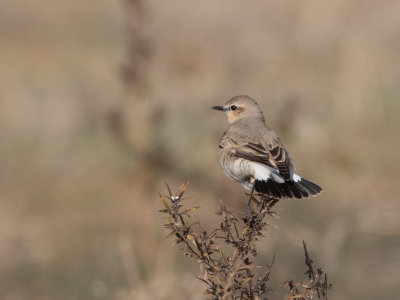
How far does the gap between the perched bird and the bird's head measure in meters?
0.30

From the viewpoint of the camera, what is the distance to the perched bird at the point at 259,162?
504cm

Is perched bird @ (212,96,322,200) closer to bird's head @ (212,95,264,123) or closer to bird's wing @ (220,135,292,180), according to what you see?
bird's wing @ (220,135,292,180)

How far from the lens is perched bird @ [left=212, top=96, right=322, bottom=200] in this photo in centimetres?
504

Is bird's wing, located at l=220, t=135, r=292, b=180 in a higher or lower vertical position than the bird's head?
lower

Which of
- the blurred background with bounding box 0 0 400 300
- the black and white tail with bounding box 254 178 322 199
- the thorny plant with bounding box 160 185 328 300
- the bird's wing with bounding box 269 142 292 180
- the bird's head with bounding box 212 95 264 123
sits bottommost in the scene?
the thorny plant with bounding box 160 185 328 300

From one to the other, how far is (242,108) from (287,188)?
160 cm

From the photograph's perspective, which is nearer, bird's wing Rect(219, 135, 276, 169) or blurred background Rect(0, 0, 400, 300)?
bird's wing Rect(219, 135, 276, 169)

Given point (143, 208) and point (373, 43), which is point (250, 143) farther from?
point (373, 43)

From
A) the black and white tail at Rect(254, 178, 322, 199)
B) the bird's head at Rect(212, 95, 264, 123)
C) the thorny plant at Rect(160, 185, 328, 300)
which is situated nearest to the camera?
the thorny plant at Rect(160, 185, 328, 300)

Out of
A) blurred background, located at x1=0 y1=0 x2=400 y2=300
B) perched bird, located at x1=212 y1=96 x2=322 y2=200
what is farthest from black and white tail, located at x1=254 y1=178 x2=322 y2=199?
blurred background, located at x1=0 y1=0 x2=400 y2=300

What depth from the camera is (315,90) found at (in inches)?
532

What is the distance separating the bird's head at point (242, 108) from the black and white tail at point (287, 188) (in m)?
1.33

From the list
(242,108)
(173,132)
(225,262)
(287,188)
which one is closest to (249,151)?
(287,188)

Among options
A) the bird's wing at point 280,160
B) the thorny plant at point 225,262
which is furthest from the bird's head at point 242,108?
the thorny plant at point 225,262
